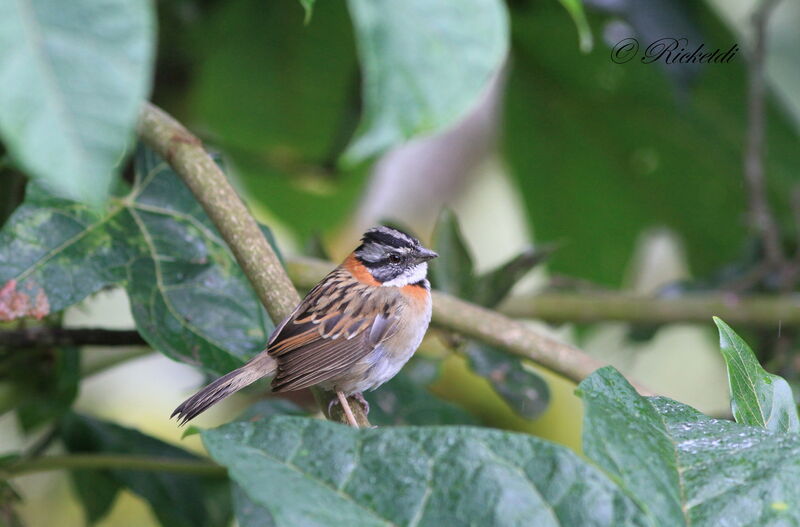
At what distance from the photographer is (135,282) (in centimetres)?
251

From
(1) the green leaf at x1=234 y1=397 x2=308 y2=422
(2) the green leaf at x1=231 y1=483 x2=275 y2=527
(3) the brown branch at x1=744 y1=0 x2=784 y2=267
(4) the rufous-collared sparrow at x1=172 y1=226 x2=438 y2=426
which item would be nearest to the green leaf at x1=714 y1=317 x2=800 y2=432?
(2) the green leaf at x1=231 y1=483 x2=275 y2=527

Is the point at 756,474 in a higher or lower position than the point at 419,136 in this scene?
lower

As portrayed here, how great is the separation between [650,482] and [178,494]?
6.25 feet

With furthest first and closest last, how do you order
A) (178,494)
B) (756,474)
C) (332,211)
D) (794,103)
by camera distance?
(794,103) → (332,211) → (178,494) → (756,474)

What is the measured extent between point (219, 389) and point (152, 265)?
0.37 meters

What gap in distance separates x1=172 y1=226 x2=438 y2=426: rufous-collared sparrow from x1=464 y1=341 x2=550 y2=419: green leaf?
28cm

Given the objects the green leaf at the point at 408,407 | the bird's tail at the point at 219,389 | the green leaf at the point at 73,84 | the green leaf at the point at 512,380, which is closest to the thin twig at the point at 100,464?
the bird's tail at the point at 219,389

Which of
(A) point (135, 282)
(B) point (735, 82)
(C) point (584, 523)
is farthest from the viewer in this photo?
(B) point (735, 82)

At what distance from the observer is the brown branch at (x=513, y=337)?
251 cm

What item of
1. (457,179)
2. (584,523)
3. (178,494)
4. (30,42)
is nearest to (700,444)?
(584,523)

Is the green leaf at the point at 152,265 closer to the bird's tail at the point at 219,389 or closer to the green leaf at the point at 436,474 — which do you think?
the bird's tail at the point at 219,389

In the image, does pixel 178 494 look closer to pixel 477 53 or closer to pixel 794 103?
pixel 477 53

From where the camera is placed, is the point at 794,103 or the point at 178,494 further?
the point at 794,103

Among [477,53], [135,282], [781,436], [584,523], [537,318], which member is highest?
[477,53]
